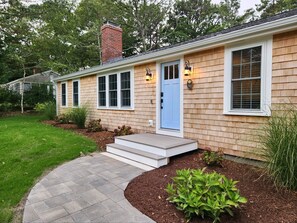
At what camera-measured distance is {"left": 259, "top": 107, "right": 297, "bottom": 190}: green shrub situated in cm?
276

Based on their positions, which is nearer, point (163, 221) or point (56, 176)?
point (163, 221)

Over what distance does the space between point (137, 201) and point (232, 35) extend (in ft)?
11.7

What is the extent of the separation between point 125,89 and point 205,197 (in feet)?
18.2

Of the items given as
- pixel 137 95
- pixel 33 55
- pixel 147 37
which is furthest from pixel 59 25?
pixel 137 95

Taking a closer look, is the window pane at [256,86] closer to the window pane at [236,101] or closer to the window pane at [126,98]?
the window pane at [236,101]

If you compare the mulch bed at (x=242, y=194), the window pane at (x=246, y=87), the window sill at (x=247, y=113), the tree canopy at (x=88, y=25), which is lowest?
the mulch bed at (x=242, y=194)

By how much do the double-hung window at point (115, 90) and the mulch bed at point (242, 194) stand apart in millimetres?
3908

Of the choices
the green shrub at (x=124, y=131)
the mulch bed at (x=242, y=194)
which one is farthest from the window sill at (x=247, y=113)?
the green shrub at (x=124, y=131)

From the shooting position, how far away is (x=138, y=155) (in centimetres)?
462

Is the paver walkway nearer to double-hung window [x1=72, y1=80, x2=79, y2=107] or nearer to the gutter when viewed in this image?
the gutter

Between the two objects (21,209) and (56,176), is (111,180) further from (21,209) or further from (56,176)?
(21,209)

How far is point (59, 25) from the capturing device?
1672cm

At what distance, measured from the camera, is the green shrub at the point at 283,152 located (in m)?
2.76

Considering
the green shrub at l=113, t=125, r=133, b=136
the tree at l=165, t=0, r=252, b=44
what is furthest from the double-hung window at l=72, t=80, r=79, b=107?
the tree at l=165, t=0, r=252, b=44
